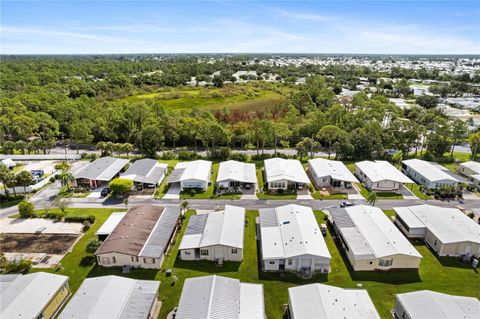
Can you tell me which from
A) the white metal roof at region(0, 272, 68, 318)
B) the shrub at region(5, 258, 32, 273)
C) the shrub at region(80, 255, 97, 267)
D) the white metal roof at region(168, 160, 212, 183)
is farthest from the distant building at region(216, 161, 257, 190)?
the white metal roof at region(0, 272, 68, 318)

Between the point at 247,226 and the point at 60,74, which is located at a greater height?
the point at 60,74

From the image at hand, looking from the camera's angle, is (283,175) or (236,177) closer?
(236,177)

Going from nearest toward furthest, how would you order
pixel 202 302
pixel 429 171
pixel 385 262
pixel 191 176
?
pixel 202 302 → pixel 385 262 → pixel 191 176 → pixel 429 171

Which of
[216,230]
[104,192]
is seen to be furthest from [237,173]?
[104,192]

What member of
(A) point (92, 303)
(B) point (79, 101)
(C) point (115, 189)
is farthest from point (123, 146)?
(A) point (92, 303)

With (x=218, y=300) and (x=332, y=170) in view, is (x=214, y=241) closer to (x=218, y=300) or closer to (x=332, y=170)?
(x=218, y=300)

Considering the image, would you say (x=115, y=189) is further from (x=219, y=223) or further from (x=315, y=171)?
(x=315, y=171)

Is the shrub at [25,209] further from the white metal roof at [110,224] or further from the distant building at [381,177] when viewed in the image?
the distant building at [381,177]
